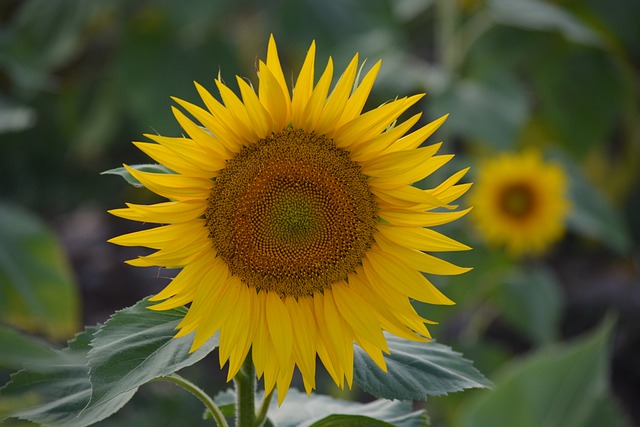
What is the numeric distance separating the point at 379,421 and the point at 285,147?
0.62ft

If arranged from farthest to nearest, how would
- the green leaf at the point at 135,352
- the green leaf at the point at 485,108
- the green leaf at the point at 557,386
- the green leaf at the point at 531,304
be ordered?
the green leaf at the point at 531,304 → the green leaf at the point at 485,108 → the green leaf at the point at 557,386 → the green leaf at the point at 135,352

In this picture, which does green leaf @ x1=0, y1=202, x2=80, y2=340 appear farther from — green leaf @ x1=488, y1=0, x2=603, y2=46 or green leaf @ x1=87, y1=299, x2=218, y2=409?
green leaf @ x1=87, y1=299, x2=218, y2=409

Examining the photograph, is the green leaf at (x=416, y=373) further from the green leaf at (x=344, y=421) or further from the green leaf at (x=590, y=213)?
the green leaf at (x=590, y=213)

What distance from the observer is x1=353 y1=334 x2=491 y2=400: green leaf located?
602mm

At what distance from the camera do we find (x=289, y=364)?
2.01 feet

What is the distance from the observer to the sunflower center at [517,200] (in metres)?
1.99

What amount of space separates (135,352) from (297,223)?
15cm

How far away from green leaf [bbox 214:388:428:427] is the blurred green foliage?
13.9 inches

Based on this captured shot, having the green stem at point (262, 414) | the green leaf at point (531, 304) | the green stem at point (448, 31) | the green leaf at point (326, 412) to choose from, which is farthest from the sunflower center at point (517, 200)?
the green stem at point (262, 414)

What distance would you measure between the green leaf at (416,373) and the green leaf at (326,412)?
4cm

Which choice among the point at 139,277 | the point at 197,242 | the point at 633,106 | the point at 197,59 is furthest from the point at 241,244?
the point at 139,277

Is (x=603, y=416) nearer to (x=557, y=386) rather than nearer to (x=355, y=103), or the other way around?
(x=557, y=386)

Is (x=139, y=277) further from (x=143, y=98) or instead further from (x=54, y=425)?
(x=54, y=425)

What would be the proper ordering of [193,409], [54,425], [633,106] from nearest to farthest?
[54,425], [193,409], [633,106]
